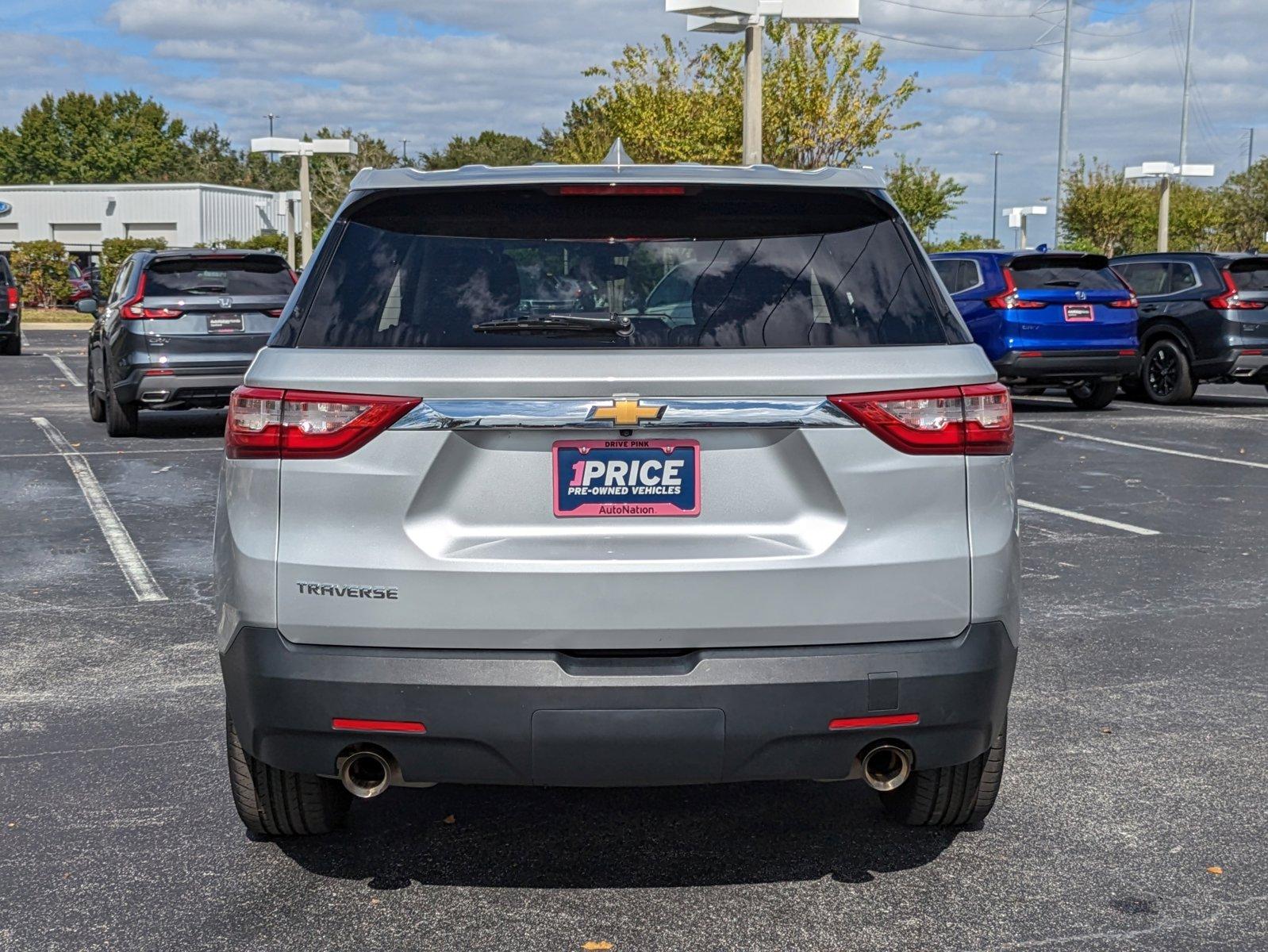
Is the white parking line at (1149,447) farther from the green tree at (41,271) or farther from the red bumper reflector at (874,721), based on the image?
the green tree at (41,271)

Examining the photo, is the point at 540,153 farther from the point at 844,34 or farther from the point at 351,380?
the point at 351,380

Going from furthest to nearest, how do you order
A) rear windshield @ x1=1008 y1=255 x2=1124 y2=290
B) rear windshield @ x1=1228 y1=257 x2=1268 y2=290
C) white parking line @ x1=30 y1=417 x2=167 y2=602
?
1. rear windshield @ x1=1228 y1=257 x2=1268 y2=290
2. rear windshield @ x1=1008 y1=255 x2=1124 y2=290
3. white parking line @ x1=30 y1=417 x2=167 y2=602

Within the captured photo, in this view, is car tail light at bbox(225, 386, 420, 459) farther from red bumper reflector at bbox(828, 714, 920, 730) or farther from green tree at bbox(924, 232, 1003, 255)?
green tree at bbox(924, 232, 1003, 255)

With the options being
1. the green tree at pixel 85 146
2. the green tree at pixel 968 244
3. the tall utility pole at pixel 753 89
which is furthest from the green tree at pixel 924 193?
the green tree at pixel 85 146

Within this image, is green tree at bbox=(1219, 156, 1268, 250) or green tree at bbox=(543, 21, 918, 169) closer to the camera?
green tree at bbox=(543, 21, 918, 169)

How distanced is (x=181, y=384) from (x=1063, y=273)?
9341 mm

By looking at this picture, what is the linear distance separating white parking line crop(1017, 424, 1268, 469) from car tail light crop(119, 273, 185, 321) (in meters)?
8.33

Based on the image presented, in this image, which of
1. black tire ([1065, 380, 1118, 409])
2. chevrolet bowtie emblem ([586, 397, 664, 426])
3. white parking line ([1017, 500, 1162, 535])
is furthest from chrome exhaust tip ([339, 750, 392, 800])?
black tire ([1065, 380, 1118, 409])

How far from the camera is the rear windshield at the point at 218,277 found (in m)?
13.9

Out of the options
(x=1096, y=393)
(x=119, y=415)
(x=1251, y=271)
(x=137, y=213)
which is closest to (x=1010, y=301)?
(x=1096, y=393)

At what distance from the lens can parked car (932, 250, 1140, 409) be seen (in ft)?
54.6

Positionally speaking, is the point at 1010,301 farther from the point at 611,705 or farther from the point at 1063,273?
the point at 611,705

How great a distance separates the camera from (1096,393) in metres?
18.0

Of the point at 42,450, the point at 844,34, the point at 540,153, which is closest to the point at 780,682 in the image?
the point at 42,450
